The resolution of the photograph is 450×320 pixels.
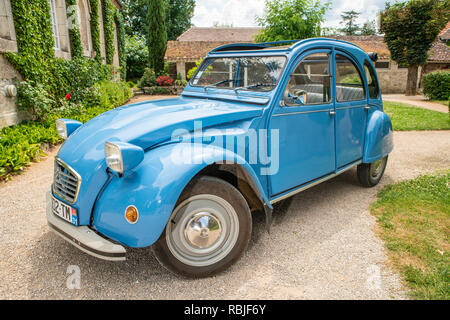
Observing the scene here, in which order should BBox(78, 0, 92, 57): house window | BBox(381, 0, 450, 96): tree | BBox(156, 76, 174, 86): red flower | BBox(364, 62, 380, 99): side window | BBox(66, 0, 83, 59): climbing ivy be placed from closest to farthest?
BBox(364, 62, 380, 99): side window
BBox(66, 0, 83, 59): climbing ivy
BBox(78, 0, 92, 57): house window
BBox(381, 0, 450, 96): tree
BBox(156, 76, 174, 86): red flower

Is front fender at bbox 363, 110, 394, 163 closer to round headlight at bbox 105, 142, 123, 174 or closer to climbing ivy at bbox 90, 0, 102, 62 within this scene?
round headlight at bbox 105, 142, 123, 174

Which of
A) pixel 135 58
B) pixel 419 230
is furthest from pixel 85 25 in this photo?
pixel 135 58

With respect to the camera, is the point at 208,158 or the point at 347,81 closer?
the point at 208,158

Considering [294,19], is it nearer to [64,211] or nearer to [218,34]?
[64,211]

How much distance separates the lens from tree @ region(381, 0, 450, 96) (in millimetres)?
17750

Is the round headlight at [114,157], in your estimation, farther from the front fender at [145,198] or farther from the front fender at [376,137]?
the front fender at [376,137]

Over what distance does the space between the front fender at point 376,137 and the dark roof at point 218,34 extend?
111ft

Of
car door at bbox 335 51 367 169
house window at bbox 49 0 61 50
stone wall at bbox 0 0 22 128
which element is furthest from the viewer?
house window at bbox 49 0 61 50

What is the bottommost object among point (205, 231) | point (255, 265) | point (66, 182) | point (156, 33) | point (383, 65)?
point (255, 265)

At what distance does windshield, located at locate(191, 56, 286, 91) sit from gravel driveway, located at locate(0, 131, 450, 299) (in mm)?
1549

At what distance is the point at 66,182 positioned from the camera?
254 centimetres

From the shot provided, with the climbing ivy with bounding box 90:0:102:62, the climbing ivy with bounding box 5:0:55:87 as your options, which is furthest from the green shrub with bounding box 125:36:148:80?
→ the climbing ivy with bounding box 5:0:55:87

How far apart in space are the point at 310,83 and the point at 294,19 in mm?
6793
